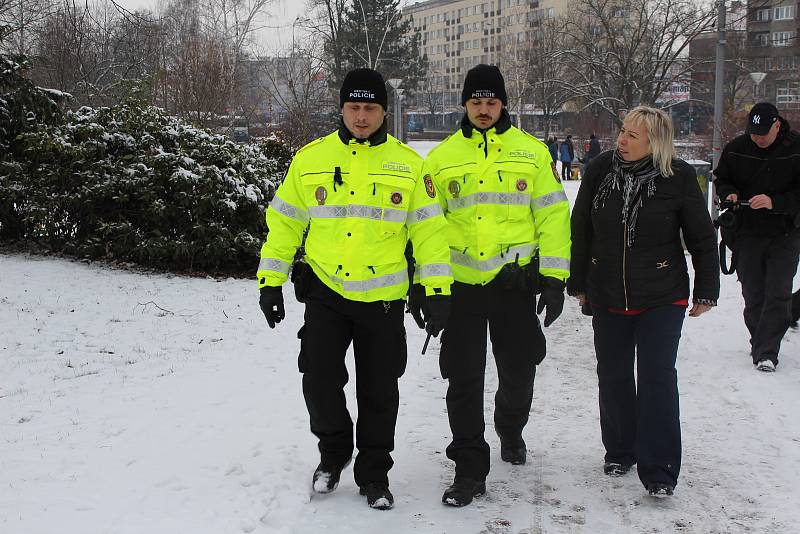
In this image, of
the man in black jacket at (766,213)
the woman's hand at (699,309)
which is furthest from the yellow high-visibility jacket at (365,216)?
the man in black jacket at (766,213)

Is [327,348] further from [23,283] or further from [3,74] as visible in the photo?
[3,74]

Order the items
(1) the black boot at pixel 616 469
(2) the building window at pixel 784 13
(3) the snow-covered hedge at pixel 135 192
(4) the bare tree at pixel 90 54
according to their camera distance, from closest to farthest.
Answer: (1) the black boot at pixel 616 469
(3) the snow-covered hedge at pixel 135 192
(4) the bare tree at pixel 90 54
(2) the building window at pixel 784 13

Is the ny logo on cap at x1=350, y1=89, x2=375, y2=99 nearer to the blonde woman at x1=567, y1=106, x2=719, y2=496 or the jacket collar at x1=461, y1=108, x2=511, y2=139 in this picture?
the jacket collar at x1=461, y1=108, x2=511, y2=139

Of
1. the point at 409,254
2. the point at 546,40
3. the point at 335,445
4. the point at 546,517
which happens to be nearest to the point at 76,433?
the point at 335,445

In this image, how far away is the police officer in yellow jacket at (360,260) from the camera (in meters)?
4.07

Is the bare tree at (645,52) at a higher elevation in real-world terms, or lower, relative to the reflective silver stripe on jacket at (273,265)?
higher

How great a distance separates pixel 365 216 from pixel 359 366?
0.79 m

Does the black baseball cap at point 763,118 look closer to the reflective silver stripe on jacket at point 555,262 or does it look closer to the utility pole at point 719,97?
the reflective silver stripe on jacket at point 555,262

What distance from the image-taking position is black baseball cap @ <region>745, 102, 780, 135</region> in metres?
6.37

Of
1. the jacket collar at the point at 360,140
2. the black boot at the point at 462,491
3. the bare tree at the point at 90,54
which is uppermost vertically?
the bare tree at the point at 90,54

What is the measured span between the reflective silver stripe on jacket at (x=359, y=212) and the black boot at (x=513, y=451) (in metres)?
1.55

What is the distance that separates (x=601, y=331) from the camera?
4574mm

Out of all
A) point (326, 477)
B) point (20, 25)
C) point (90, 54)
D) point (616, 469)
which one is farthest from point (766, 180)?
point (90, 54)

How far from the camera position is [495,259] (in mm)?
4332
